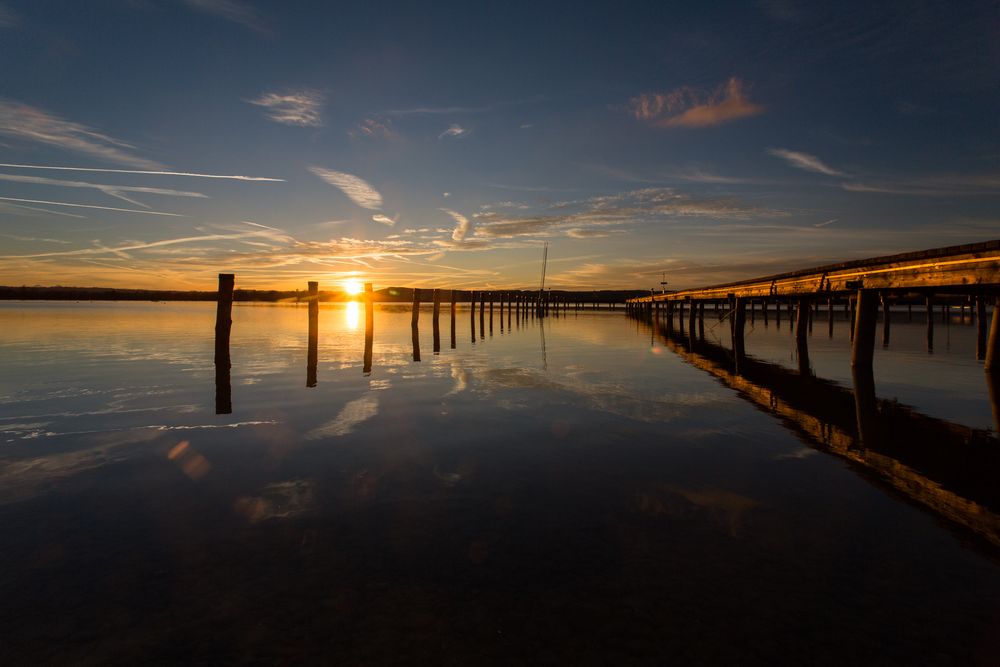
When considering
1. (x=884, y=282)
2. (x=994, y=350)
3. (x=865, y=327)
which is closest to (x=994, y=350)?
(x=994, y=350)

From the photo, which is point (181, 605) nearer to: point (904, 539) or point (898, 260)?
point (904, 539)

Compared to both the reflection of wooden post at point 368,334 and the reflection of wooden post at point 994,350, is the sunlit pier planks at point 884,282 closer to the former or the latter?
the reflection of wooden post at point 994,350

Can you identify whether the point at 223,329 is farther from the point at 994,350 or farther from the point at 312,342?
the point at 994,350

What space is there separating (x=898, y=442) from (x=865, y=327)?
779cm

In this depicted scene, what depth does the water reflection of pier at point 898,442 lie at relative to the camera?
16.6 ft

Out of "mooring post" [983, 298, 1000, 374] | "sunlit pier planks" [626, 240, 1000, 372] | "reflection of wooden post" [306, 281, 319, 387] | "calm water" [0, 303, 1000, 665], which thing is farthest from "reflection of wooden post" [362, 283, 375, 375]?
"mooring post" [983, 298, 1000, 374]

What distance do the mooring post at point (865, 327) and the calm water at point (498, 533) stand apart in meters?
3.65

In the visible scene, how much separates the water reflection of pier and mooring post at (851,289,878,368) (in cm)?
61

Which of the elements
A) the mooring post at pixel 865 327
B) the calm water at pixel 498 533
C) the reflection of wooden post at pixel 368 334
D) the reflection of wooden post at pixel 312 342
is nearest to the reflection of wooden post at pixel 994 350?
the mooring post at pixel 865 327

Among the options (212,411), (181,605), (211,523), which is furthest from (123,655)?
(212,411)

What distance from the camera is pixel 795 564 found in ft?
12.2

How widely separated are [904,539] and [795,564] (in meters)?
1.23

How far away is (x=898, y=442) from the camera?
736 cm

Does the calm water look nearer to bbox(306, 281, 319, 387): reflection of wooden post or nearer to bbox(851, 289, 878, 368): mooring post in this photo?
bbox(306, 281, 319, 387): reflection of wooden post
